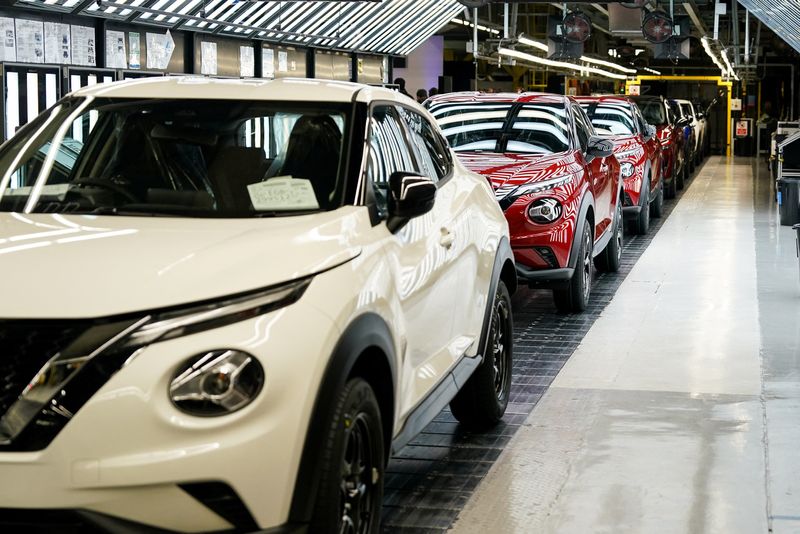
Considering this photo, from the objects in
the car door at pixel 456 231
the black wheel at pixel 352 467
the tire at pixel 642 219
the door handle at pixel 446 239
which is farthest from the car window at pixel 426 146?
the tire at pixel 642 219

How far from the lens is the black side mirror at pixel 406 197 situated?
4465 millimetres

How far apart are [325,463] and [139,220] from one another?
1115 mm

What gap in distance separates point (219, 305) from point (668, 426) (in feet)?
12.7

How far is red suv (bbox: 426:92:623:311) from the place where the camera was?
384 inches

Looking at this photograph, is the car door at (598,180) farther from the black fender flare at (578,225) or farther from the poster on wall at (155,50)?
the poster on wall at (155,50)

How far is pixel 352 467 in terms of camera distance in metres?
3.99

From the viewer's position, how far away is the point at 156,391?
3.30 m

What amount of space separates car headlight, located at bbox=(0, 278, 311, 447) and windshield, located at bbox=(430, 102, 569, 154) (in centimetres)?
755

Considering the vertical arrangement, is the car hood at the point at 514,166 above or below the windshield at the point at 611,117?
below

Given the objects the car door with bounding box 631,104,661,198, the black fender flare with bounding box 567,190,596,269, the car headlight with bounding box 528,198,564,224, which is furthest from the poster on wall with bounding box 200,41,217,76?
the car headlight with bounding box 528,198,564,224

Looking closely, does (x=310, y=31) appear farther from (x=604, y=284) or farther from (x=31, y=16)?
(x=604, y=284)

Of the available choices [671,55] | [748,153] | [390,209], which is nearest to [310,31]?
[671,55]

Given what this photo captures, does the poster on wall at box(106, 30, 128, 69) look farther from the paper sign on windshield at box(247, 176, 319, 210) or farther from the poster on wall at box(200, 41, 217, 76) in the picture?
the paper sign on windshield at box(247, 176, 319, 210)

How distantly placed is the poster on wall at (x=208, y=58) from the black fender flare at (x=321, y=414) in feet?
72.4
